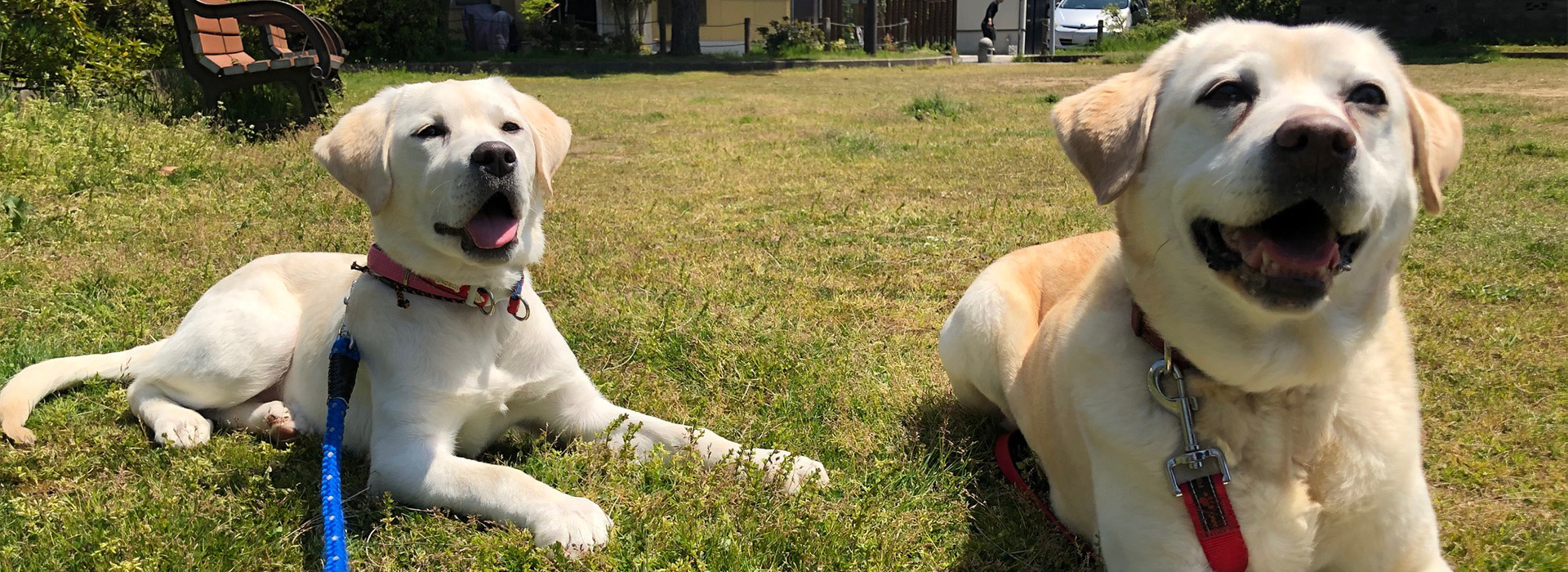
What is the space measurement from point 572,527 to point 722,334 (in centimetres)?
163

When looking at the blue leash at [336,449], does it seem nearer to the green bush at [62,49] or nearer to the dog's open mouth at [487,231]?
the dog's open mouth at [487,231]

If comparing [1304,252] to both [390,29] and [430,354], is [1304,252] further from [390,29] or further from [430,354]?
[390,29]

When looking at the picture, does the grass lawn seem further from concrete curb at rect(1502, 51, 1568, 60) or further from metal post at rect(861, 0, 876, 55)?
metal post at rect(861, 0, 876, 55)

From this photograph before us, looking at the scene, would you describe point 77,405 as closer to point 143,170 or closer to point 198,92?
point 143,170

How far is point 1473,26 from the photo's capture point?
81.8ft

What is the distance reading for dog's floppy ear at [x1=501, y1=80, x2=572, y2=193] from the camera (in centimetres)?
318

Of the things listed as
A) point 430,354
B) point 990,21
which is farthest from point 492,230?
point 990,21

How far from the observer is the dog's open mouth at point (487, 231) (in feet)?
9.36

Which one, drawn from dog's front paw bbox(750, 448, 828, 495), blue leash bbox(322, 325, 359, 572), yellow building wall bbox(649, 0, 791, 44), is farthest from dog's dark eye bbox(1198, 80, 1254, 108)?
yellow building wall bbox(649, 0, 791, 44)

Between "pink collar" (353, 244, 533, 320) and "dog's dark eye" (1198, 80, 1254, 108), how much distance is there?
80.9 inches

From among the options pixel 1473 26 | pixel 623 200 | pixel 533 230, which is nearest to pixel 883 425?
pixel 533 230

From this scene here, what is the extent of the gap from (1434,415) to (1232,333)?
1.53 meters

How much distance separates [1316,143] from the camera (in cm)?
185

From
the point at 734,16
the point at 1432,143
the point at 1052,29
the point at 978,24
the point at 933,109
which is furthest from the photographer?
the point at 978,24
